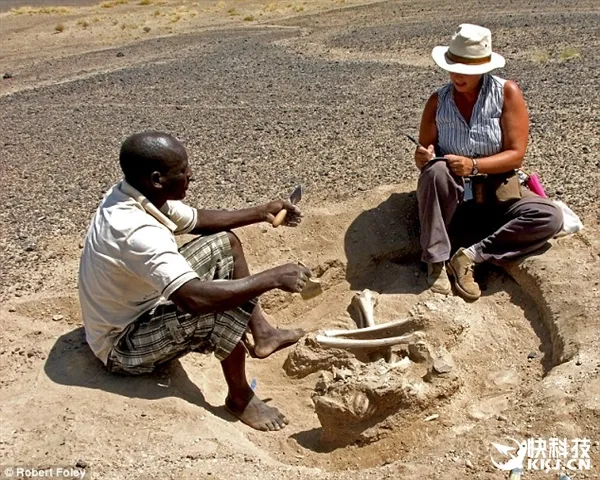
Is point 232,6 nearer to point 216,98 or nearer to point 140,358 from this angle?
point 216,98

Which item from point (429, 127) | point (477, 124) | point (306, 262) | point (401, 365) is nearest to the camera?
point (401, 365)

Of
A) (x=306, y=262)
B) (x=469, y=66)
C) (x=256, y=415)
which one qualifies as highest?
(x=469, y=66)

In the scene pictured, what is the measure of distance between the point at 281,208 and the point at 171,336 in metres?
1.21

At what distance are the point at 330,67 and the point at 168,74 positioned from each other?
2.70 m

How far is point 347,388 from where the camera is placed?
3.89 metres

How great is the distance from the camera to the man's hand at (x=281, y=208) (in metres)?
4.71

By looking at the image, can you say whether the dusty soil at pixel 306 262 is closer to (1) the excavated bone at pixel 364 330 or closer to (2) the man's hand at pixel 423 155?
(1) the excavated bone at pixel 364 330

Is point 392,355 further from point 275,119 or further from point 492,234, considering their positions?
point 275,119

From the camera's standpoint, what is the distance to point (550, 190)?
6.16 metres

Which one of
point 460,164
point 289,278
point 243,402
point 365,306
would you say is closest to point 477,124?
point 460,164

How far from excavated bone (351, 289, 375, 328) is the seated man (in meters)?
0.49

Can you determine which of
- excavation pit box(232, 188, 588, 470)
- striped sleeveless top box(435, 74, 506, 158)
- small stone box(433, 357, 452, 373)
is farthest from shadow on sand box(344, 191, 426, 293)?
small stone box(433, 357, 452, 373)

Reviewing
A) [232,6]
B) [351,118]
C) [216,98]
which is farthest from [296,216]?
[232,6]

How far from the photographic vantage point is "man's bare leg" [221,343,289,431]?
4.08 meters
